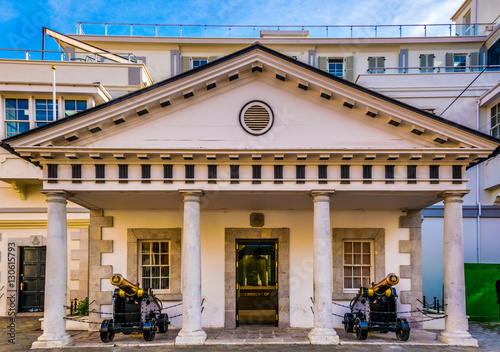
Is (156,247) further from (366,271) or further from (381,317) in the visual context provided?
(381,317)

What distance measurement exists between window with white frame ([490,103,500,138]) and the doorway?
2010 centimetres

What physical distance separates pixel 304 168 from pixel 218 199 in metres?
2.72

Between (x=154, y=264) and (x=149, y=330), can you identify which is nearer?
(x=149, y=330)

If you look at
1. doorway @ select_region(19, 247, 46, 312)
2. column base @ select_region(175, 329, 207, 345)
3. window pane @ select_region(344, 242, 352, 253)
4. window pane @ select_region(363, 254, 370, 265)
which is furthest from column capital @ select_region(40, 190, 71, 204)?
window pane @ select_region(363, 254, 370, 265)

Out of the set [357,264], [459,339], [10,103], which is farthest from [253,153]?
[10,103]

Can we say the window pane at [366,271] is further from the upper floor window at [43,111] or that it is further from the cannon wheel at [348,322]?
the upper floor window at [43,111]

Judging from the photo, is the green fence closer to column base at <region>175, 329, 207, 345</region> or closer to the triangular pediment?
the triangular pediment

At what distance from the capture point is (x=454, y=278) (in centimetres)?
1059

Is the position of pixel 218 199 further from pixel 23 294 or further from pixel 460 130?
pixel 23 294

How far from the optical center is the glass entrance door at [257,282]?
42.0 feet

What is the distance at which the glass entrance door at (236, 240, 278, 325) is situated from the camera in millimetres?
12812

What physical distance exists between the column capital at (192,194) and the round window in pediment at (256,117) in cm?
207

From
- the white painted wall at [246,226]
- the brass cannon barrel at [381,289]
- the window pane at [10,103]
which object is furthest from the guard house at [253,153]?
the window pane at [10,103]

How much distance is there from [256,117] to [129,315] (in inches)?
249
